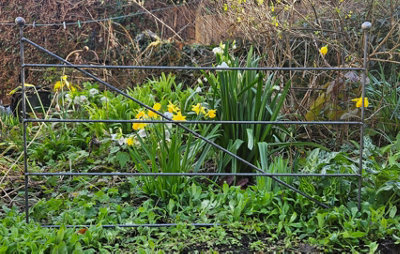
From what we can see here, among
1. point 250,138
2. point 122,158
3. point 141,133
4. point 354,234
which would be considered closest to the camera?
point 354,234

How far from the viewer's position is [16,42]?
7871mm

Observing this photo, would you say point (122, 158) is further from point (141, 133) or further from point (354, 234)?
point (354, 234)

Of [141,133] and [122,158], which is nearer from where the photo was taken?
[141,133]

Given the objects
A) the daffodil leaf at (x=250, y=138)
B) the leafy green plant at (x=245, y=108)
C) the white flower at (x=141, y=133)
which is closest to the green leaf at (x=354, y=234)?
the daffodil leaf at (x=250, y=138)

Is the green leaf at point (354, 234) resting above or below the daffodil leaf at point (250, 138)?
below

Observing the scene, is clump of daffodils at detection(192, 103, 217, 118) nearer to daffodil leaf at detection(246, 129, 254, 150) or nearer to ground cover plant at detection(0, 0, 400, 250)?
ground cover plant at detection(0, 0, 400, 250)

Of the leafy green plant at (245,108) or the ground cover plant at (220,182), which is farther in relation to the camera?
the leafy green plant at (245,108)

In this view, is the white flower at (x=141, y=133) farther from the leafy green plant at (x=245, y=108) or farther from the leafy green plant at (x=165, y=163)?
the leafy green plant at (x=245, y=108)

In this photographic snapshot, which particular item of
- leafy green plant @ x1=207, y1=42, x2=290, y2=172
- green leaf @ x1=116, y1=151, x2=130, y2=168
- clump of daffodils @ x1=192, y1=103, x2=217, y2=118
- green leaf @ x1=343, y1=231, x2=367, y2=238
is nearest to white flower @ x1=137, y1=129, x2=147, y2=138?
green leaf @ x1=116, y1=151, x2=130, y2=168

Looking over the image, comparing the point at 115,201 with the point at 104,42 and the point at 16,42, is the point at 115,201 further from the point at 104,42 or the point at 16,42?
the point at 16,42

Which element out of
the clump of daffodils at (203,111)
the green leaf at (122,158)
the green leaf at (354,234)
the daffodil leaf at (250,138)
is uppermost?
the clump of daffodils at (203,111)

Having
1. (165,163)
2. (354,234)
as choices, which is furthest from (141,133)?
(354,234)

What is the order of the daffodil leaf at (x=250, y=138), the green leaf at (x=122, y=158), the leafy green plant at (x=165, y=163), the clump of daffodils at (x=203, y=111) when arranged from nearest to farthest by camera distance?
the leafy green plant at (x=165, y=163), the daffodil leaf at (x=250, y=138), the clump of daffodils at (x=203, y=111), the green leaf at (x=122, y=158)

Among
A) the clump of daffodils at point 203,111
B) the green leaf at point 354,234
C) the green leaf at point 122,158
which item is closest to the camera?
the green leaf at point 354,234
